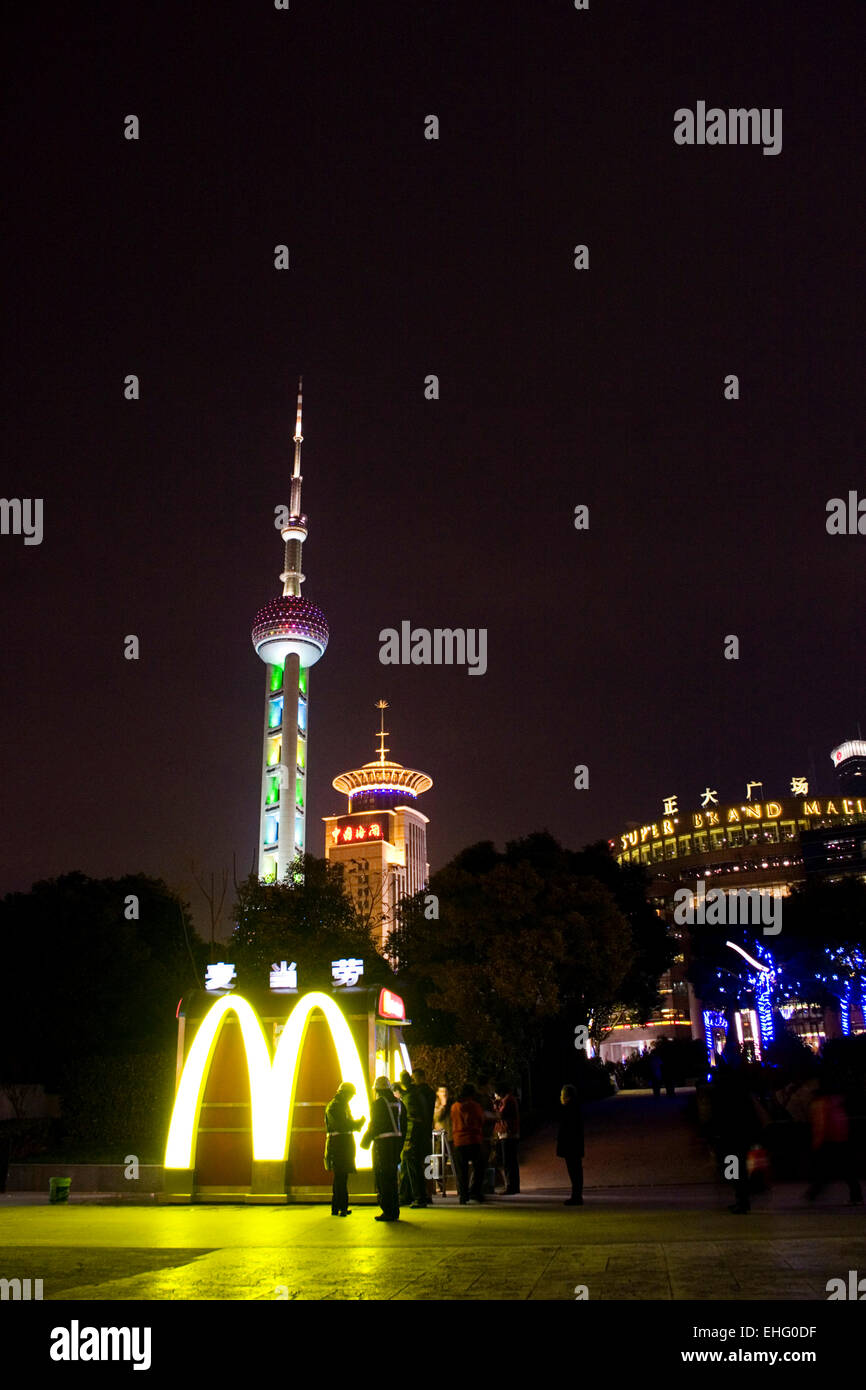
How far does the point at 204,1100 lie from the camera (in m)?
17.7

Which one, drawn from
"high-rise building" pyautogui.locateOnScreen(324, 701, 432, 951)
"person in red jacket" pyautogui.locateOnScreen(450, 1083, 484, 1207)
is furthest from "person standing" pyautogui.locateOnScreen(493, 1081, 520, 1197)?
"high-rise building" pyautogui.locateOnScreen(324, 701, 432, 951)

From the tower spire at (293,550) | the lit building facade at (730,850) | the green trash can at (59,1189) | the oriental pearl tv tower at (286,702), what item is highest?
the tower spire at (293,550)

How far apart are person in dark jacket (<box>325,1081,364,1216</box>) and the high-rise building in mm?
156697

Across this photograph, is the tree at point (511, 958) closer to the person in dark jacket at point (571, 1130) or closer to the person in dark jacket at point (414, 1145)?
the person in dark jacket at point (414, 1145)

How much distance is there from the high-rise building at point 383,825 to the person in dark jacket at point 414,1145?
15491 centimetres

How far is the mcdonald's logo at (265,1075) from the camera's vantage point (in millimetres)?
16891

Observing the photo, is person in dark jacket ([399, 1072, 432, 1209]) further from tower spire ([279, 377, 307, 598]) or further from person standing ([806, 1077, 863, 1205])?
tower spire ([279, 377, 307, 598])

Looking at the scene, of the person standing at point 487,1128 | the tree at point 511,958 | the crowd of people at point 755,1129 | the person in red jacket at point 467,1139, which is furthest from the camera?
the tree at point 511,958

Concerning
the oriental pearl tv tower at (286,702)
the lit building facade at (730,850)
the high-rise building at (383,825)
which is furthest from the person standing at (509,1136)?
the high-rise building at (383,825)

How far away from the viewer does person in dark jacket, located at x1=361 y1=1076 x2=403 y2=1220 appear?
A: 1294 centimetres

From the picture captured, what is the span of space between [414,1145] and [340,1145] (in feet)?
6.64

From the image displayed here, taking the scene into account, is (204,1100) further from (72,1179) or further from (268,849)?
(268,849)

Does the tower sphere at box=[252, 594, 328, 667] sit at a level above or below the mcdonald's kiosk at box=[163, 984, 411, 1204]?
above

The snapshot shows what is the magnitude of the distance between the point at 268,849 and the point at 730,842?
54.1 meters
